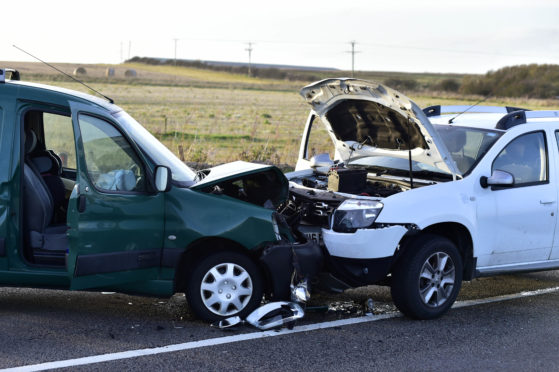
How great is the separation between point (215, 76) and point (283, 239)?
4425 inches

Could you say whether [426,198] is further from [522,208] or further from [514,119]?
[514,119]

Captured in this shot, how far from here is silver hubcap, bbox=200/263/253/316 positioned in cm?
636

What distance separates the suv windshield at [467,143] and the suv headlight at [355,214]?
107 centimetres

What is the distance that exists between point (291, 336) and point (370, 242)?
3.32 feet

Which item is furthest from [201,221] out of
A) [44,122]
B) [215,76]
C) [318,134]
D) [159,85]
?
[215,76]

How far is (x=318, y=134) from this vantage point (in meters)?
31.9

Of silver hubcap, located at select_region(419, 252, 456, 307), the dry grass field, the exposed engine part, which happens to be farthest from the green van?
the dry grass field

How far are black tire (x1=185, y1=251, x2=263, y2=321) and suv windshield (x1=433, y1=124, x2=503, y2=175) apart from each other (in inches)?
87.6

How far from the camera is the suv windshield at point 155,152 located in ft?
21.2

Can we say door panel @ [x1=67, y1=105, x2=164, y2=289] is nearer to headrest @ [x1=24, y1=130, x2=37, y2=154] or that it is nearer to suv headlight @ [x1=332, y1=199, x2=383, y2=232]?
headrest @ [x1=24, y1=130, x2=37, y2=154]

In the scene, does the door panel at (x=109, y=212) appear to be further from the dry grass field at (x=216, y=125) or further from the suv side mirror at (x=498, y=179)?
the dry grass field at (x=216, y=125)

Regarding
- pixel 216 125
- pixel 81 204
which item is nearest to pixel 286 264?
pixel 81 204

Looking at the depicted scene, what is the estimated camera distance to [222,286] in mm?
6391

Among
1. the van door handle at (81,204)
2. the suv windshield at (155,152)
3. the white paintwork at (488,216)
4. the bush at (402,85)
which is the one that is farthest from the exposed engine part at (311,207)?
the bush at (402,85)
